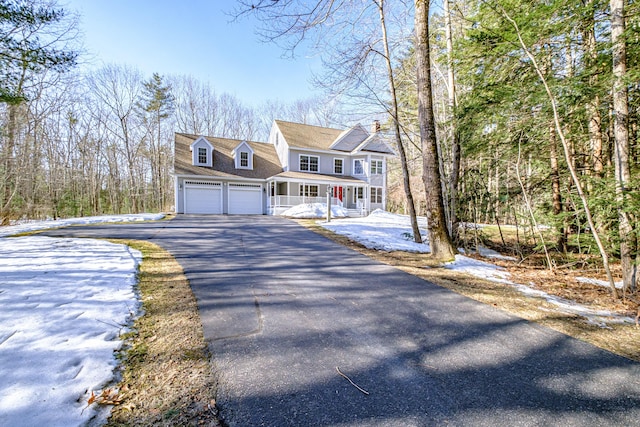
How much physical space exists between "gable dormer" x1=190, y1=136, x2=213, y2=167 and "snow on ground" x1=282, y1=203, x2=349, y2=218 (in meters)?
6.52

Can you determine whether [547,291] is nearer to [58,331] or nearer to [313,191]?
[58,331]

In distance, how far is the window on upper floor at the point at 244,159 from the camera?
19.6m

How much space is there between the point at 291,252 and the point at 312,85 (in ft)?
17.1

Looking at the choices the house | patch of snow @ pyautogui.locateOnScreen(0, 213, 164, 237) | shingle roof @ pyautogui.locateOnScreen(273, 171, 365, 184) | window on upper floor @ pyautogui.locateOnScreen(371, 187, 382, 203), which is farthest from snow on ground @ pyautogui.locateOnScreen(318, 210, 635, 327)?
window on upper floor @ pyautogui.locateOnScreen(371, 187, 382, 203)

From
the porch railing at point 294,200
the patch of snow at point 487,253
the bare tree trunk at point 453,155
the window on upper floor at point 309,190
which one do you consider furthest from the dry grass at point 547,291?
the window on upper floor at point 309,190

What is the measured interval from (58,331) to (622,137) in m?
7.50

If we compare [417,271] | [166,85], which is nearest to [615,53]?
[417,271]

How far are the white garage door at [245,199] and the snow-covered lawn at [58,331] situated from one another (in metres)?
13.9

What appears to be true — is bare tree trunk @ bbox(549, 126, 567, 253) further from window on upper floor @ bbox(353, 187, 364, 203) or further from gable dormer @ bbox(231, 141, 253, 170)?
gable dormer @ bbox(231, 141, 253, 170)

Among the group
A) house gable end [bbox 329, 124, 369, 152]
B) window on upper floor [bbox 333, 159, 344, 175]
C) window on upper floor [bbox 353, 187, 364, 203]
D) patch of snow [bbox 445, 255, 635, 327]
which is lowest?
patch of snow [bbox 445, 255, 635, 327]

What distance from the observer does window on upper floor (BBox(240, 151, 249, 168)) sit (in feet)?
64.2

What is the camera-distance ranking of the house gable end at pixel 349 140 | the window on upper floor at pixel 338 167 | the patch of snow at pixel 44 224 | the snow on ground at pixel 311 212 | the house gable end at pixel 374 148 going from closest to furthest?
the patch of snow at pixel 44 224
the snow on ground at pixel 311 212
the house gable end at pixel 374 148
the house gable end at pixel 349 140
the window on upper floor at pixel 338 167

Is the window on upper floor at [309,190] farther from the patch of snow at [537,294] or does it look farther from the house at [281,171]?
the patch of snow at [537,294]

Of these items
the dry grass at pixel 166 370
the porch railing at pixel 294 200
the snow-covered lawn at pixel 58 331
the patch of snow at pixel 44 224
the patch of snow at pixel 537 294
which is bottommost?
the patch of snow at pixel 537 294
